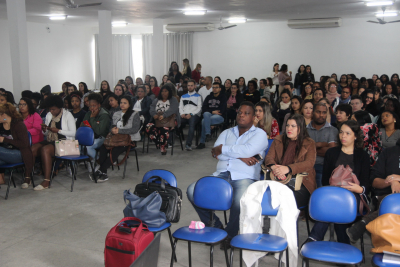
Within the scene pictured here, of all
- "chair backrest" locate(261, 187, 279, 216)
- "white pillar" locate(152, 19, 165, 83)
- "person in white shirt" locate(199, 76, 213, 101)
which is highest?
"white pillar" locate(152, 19, 165, 83)

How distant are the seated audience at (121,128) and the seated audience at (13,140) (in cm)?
94

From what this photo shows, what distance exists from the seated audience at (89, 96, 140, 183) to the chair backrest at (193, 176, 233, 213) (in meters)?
2.62

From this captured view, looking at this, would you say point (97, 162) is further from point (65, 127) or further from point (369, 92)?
point (369, 92)

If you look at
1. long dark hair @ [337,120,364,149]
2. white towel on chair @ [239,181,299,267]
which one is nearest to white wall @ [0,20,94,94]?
white towel on chair @ [239,181,299,267]

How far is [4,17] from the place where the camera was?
36.1ft

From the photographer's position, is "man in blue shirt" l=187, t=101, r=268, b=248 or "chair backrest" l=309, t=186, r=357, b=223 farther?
"man in blue shirt" l=187, t=101, r=268, b=248

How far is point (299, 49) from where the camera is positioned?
12.7 metres

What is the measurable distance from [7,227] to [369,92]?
5.17 meters

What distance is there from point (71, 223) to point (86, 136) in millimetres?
1611

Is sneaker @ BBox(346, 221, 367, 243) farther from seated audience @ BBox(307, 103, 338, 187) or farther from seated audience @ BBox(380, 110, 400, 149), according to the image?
seated audience @ BBox(380, 110, 400, 149)

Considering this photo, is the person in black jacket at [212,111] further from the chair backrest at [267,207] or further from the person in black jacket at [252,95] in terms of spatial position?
the chair backrest at [267,207]

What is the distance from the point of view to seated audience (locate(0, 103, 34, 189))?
4.48 metres

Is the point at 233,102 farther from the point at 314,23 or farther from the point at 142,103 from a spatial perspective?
the point at 314,23

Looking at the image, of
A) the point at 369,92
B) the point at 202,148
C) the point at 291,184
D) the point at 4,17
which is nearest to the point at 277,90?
the point at 202,148
